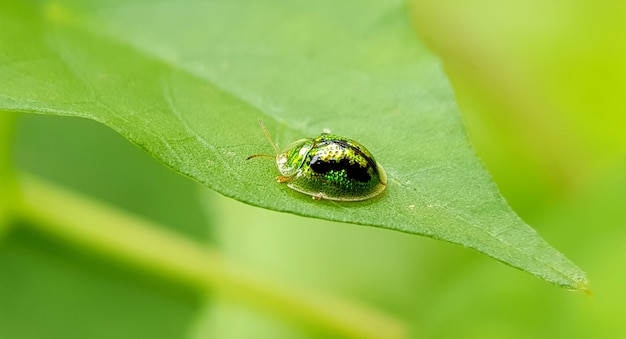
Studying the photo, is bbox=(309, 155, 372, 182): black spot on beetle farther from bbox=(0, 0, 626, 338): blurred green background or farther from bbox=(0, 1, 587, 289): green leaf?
bbox=(0, 0, 626, 338): blurred green background

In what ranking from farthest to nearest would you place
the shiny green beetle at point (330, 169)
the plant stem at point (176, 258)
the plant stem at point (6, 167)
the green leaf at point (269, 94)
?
1. the plant stem at point (176, 258)
2. the plant stem at point (6, 167)
3. the shiny green beetle at point (330, 169)
4. the green leaf at point (269, 94)

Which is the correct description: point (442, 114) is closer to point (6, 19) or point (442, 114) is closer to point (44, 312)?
point (6, 19)

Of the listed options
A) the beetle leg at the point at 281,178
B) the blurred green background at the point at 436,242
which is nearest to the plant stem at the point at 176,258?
the blurred green background at the point at 436,242

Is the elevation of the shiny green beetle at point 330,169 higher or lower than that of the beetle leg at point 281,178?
higher

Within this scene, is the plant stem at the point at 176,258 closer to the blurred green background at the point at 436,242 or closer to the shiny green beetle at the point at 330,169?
the blurred green background at the point at 436,242

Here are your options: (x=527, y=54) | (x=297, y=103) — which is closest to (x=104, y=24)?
(x=297, y=103)

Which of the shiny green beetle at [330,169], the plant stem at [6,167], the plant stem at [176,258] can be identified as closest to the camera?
the shiny green beetle at [330,169]

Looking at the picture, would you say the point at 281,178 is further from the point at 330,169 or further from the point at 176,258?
the point at 176,258
